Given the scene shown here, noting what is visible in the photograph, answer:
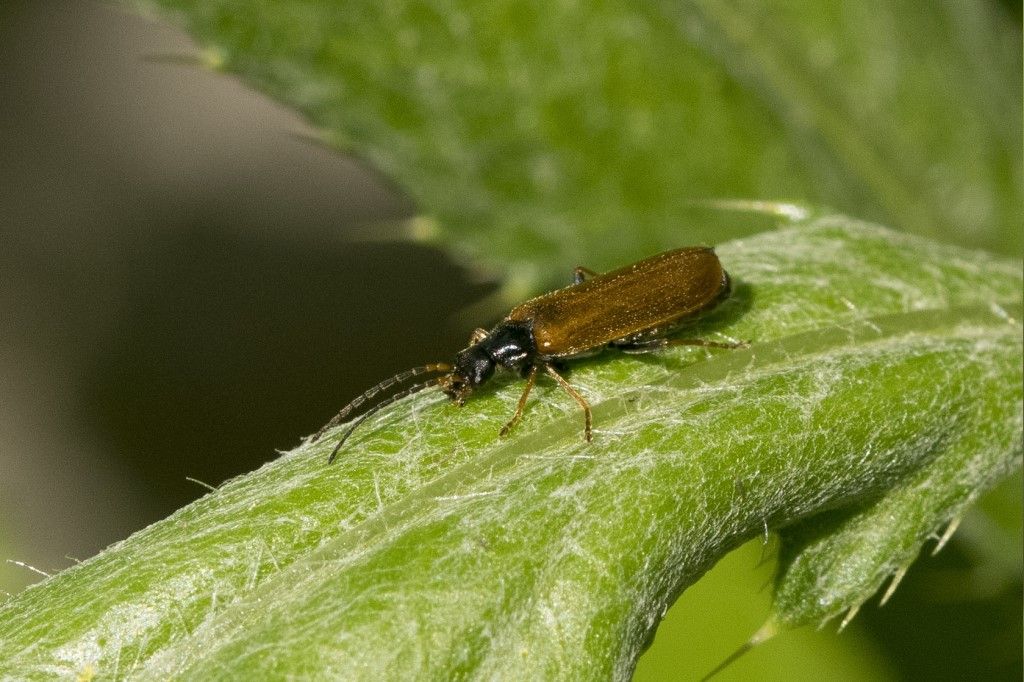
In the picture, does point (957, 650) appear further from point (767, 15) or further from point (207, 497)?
point (207, 497)

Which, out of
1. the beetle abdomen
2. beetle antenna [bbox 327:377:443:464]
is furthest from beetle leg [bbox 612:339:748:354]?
beetle antenna [bbox 327:377:443:464]

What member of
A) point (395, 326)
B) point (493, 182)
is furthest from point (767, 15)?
point (395, 326)

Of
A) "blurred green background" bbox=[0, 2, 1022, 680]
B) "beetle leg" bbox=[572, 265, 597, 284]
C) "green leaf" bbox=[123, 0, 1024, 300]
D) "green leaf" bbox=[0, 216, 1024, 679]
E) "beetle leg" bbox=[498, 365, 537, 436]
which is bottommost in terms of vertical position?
"green leaf" bbox=[0, 216, 1024, 679]

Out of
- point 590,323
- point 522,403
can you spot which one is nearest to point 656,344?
point 590,323

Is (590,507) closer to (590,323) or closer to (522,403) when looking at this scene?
(522,403)

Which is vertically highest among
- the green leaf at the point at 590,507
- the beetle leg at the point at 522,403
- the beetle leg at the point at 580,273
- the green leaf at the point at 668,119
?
the green leaf at the point at 668,119

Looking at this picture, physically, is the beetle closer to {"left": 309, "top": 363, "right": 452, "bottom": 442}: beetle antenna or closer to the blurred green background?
{"left": 309, "top": 363, "right": 452, "bottom": 442}: beetle antenna

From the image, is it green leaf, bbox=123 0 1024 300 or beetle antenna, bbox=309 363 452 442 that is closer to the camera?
beetle antenna, bbox=309 363 452 442

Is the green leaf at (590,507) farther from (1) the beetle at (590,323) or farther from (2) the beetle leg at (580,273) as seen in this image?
(2) the beetle leg at (580,273)

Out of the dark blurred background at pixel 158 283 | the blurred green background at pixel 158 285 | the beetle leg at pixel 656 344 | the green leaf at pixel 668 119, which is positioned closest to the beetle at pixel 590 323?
the beetle leg at pixel 656 344

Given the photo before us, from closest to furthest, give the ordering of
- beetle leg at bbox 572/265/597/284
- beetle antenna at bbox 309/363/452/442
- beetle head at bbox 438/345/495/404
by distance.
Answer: beetle head at bbox 438/345/495/404 < beetle antenna at bbox 309/363/452/442 < beetle leg at bbox 572/265/597/284
